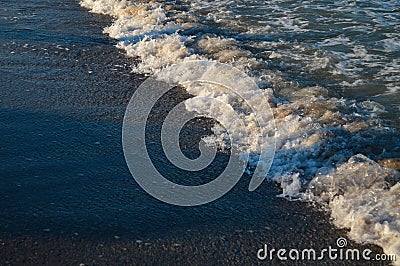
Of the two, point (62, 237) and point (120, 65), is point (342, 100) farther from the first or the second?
point (62, 237)

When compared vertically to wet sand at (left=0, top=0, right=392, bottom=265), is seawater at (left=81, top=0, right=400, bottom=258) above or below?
below

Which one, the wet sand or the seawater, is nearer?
the wet sand

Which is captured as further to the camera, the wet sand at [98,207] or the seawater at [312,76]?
the seawater at [312,76]

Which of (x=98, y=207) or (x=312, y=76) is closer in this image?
(x=98, y=207)

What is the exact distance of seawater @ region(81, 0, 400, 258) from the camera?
484 cm

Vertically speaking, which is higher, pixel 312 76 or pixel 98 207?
pixel 98 207

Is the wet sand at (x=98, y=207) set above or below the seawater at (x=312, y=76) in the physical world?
above

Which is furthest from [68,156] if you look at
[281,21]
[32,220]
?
[281,21]

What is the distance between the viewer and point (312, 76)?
7.75 meters

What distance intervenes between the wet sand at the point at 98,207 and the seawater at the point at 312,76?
1.02ft

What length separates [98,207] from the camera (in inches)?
176

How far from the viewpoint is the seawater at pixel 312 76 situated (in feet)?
15.9

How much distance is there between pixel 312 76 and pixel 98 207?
4.29 m

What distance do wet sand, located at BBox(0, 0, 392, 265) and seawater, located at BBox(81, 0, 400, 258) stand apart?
1.02 feet
